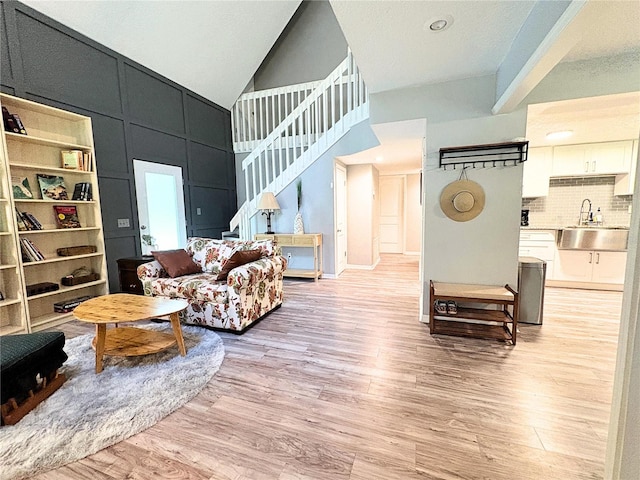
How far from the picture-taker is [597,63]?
2.17m

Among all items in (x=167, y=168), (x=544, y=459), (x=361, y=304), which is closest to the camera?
(x=544, y=459)

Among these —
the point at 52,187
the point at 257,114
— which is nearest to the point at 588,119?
the point at 257,114

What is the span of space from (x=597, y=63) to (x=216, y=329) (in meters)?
4.03

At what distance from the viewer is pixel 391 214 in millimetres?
7473

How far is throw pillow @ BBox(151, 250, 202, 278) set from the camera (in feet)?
10.2

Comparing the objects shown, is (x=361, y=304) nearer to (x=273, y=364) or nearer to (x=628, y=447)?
(x=273, y=364)

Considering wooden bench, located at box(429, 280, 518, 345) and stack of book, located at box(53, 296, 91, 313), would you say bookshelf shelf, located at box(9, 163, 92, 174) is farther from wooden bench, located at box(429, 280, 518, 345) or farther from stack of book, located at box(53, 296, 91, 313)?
wooden bench, located at box(429, 280, 518, 345)

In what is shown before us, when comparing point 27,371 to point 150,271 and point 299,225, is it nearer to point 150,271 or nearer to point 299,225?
point 150,271

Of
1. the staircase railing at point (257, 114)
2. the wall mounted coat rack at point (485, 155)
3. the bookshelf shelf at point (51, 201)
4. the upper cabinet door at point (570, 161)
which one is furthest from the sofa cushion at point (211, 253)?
the upper cabinet door at point (570, 161)

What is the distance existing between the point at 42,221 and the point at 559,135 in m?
6.17

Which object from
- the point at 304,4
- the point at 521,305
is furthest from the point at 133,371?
the point at 304,4

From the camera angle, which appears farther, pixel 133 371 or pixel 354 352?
pixel 354 352

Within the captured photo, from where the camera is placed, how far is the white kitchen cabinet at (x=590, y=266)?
381 centimetres

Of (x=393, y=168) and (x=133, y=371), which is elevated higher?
(x=393, y=168)
